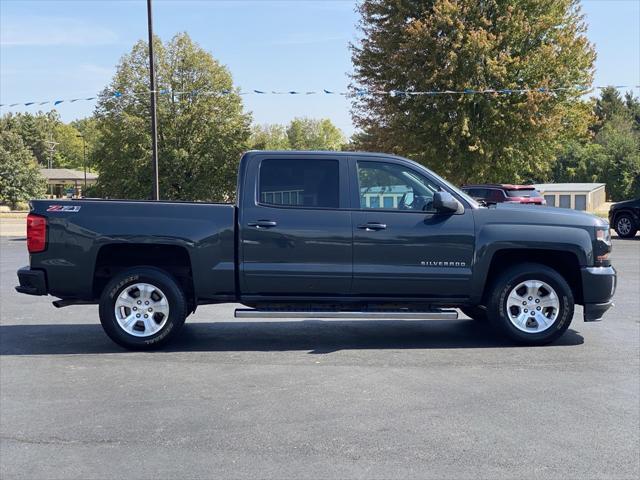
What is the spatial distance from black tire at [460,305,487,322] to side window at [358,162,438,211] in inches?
64.6

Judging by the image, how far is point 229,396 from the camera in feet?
18.9

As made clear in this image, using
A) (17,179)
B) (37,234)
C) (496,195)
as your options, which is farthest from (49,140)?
(37,234)

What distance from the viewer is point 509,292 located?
297 inches

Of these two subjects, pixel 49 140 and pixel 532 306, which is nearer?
pixel 532 306

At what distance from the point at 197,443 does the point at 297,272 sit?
9.66 feet

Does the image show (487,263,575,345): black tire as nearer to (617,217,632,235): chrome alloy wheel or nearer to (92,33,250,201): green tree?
(617,217,632,235): chrome alloy wheel

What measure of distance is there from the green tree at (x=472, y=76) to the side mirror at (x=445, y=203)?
2325 centimetres

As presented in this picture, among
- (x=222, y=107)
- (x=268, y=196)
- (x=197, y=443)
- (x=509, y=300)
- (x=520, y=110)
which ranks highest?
(x=222, y=107)

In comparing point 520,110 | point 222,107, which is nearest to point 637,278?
point 520,110

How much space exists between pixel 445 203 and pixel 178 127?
43562 millimetres

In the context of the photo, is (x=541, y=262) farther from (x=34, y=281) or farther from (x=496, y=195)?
(x=496, y=195)

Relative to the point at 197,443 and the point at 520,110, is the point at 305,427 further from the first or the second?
the point at 520,110

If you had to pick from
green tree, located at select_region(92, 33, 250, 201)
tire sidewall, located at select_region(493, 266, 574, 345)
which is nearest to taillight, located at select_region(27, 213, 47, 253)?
tire sidewall, located at select_region(493, 266, 574, 345)

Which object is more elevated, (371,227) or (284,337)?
(371,227)
